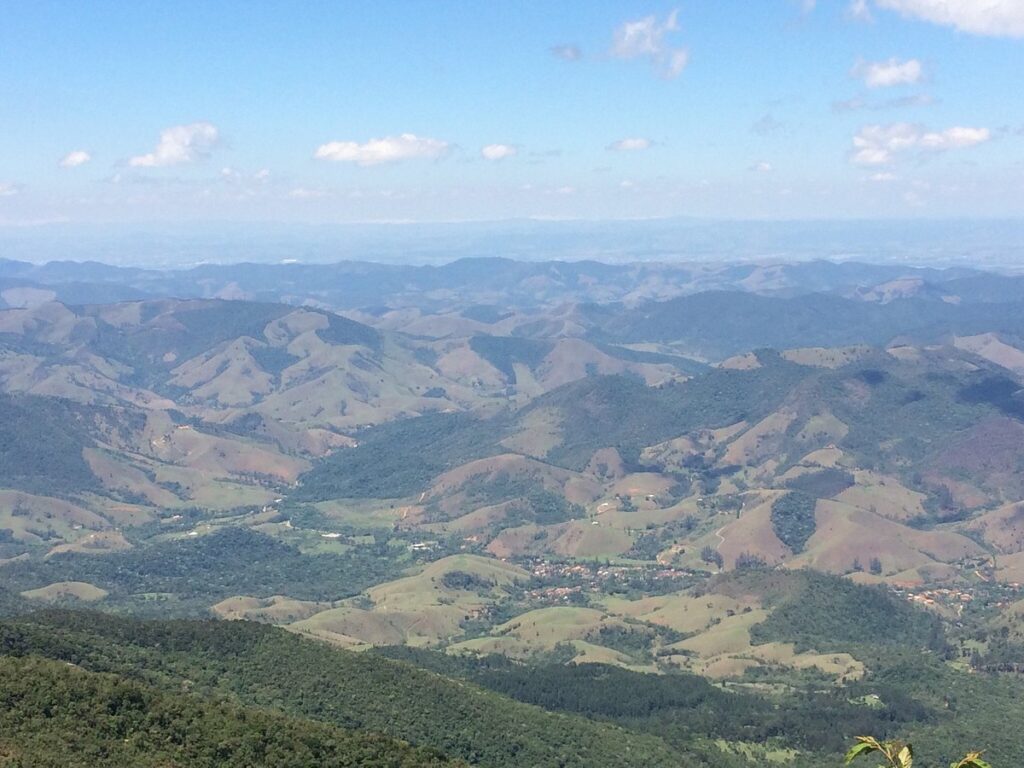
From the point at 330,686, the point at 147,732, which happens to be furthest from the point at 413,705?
the point at 147,732

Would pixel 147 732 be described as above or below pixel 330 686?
above

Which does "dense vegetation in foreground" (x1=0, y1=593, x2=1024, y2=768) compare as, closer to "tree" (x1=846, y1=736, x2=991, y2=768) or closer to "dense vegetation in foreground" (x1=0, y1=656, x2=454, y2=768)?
"dense vegetation in foreground" (x1=0, y1=656, x2=454, y2=768)

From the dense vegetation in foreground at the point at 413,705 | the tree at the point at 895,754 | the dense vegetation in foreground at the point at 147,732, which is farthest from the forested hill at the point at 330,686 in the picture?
the tree at the point at 895,754

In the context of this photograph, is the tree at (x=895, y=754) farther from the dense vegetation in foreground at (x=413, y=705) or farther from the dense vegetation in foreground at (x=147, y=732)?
the dense vegetation in foreground at (x=147, y=732)

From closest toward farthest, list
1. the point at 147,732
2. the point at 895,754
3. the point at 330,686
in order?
the point at 895,754
the point at 147,732
the point at 330,686

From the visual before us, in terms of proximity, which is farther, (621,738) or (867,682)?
(867,682)

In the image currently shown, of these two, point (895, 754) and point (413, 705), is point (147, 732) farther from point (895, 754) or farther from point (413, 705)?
point (895, 754)

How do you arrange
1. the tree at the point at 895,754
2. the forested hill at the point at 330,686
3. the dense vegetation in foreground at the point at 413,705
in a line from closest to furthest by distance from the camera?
the tree at the point at 895,754 < the dense vegetation in foreground at the point at 413,705 < the forested hill at the point at 330,686

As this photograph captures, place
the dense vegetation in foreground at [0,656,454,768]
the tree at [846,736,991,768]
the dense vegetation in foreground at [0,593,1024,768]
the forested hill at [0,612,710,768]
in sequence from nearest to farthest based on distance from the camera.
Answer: the tree at [846,736,991,768], the dense vegetation in foreground at [0,656,454,768], the dense vegetation in foreground at [0,593,1024,768], the forested hill at [0,612,710,768]

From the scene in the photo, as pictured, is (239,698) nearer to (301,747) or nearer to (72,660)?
(72,660)

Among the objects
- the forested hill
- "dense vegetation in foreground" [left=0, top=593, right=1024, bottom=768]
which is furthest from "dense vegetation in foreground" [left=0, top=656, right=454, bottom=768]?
the forested hill

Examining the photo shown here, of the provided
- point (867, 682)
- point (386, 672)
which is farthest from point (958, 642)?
point (386, 672)
